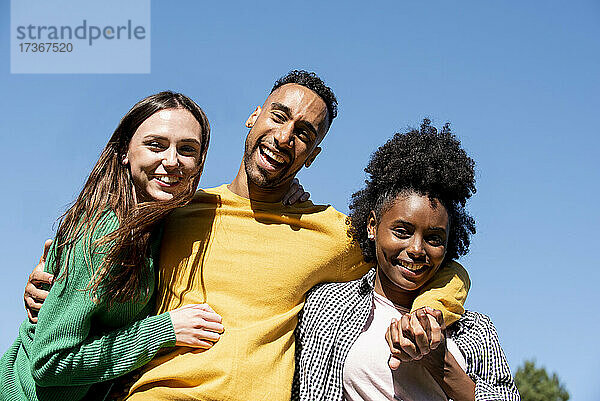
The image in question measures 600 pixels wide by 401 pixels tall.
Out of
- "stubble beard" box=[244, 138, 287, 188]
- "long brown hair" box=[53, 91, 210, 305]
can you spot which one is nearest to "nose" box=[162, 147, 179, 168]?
"long brown hair" box=[53, 91, 210, 305]

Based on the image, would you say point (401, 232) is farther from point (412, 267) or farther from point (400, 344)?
point (400, 344)

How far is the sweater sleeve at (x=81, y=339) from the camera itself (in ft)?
11.0

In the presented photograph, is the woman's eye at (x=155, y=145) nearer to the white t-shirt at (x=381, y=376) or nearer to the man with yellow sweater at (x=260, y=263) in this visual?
the man with yellow sweater at (x=260, y=263)

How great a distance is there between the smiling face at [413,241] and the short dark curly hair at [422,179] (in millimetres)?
91

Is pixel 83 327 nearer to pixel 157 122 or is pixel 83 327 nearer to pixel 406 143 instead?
pixel 157 122

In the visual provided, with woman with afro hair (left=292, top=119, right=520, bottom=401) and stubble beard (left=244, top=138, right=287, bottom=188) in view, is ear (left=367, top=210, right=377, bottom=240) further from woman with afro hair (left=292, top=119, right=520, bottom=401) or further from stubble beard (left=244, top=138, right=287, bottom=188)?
stubble beard (left=244, top=138, right=287, bottom=188)

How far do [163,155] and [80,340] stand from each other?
1105 millimetres

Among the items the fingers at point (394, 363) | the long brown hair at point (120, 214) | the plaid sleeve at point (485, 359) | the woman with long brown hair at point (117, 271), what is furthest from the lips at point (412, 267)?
the long brown hair at point (120, 214)

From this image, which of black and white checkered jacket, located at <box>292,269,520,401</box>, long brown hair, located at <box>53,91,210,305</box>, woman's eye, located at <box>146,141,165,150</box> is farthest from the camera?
woman's eye, located at <box>146,141,165,150</box>

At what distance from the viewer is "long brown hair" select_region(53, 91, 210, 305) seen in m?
3.45

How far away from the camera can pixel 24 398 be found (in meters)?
3.55

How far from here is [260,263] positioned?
150 inches

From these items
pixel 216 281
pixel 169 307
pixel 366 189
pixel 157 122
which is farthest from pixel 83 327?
pixel 366 189

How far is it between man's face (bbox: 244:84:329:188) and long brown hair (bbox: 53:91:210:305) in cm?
32
